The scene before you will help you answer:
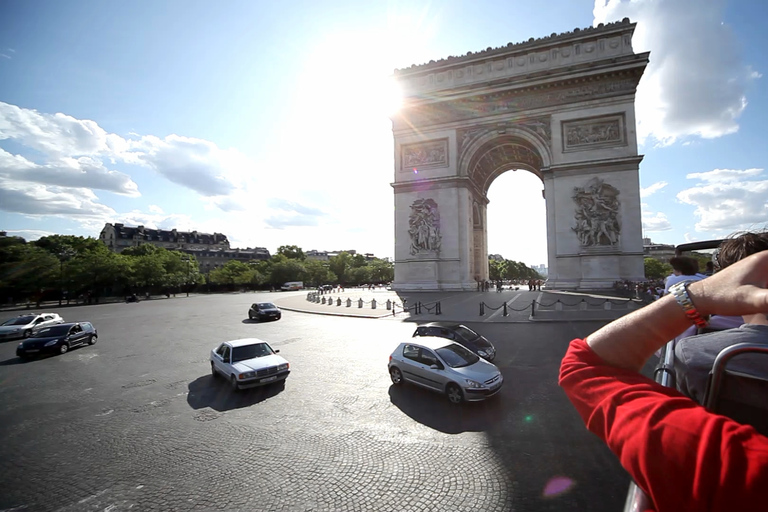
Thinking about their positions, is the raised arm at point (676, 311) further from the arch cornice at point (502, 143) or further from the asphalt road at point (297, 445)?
the arch cornice at point (502, 143)

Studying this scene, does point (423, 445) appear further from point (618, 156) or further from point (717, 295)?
point (618, 156)

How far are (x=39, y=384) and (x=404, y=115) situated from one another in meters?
35.6

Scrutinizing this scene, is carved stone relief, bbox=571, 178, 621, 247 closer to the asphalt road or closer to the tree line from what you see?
the asphalt road

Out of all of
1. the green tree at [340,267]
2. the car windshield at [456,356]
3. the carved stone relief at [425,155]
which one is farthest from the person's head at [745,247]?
the green tree at [340,267]

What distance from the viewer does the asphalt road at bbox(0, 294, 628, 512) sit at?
464cm

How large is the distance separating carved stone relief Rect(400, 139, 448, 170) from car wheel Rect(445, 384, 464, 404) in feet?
102

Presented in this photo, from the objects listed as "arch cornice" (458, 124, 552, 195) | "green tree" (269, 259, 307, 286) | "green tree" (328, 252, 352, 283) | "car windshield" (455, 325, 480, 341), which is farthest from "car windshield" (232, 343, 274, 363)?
"green tree" (328, 252, 352, 283)

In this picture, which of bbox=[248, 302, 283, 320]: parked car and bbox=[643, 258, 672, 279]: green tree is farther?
bbox=[643, 258, 672, 279]: green tree

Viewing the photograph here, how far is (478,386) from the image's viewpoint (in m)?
7.50

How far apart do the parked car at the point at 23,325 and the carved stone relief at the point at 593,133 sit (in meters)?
39.5

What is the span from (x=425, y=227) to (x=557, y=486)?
103ft

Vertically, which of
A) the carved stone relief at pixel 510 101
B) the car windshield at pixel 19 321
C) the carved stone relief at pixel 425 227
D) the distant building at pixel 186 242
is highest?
the carved stone relief at pixel 510 101

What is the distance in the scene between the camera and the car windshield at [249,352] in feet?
31.2

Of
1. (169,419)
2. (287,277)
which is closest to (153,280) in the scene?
(287,277)
